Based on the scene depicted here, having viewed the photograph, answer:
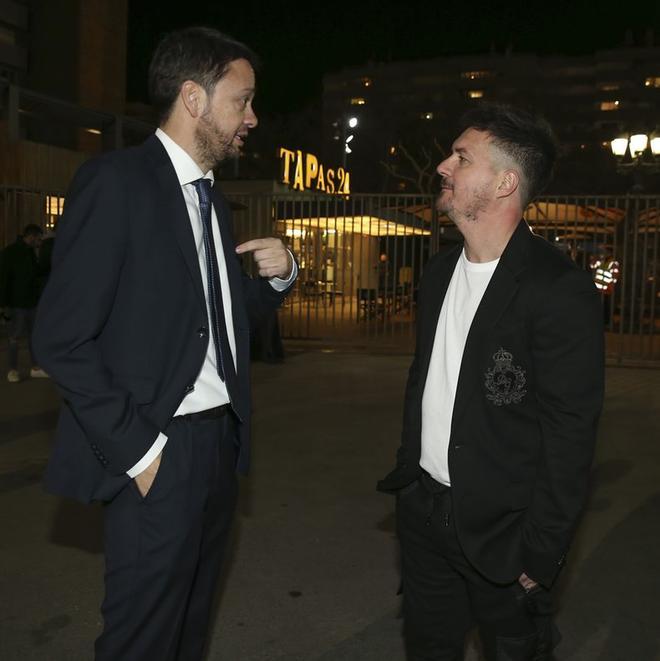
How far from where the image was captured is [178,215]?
2.15 m

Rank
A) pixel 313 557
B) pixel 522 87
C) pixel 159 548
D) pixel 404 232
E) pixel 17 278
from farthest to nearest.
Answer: pixel 522 87
pixel 404 232
pixel 17 278
pixel 313 557
pixel 159 548

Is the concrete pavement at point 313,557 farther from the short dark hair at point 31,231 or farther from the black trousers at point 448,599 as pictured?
the short dark hair at point 31,231

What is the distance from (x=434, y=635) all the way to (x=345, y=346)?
11779 mm

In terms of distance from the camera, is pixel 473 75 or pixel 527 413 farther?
pixel 473 75

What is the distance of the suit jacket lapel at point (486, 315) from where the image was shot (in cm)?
223

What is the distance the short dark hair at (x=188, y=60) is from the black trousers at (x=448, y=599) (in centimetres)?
135

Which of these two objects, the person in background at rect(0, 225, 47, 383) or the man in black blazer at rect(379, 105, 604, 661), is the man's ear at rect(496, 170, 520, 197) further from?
the person in background at rect(0, 225, 47, 383)

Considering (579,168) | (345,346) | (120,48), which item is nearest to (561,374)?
(345,346)

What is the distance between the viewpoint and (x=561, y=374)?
2.12 metres

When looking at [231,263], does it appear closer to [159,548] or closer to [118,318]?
[118,318]

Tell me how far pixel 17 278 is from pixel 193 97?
8.50 metres

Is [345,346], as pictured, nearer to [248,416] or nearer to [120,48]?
[248,416]

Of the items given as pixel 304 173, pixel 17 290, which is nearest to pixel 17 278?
pixel 17 290

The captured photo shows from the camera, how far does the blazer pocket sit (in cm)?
206
